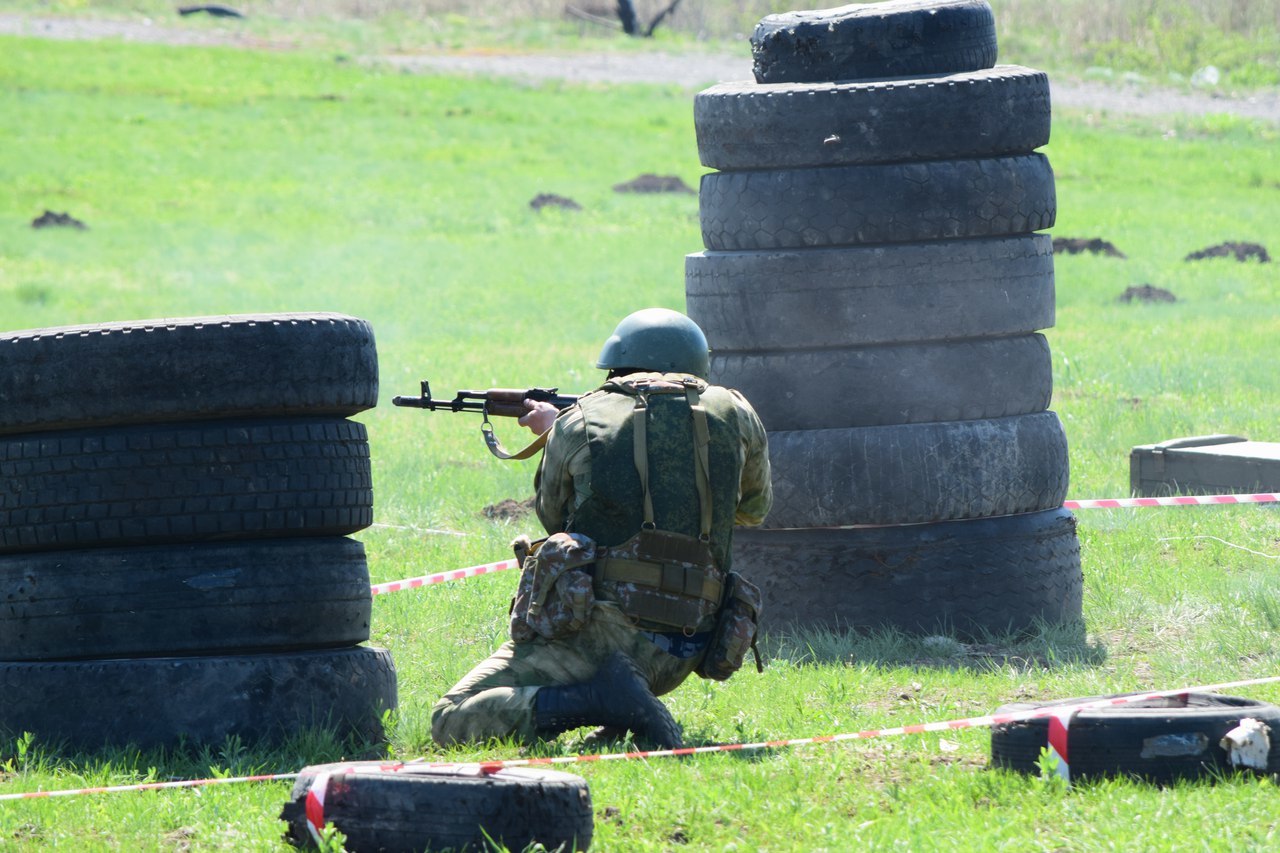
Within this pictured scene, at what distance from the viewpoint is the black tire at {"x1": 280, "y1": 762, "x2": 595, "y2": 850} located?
4.22 meters

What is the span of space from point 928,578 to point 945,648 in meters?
0.32

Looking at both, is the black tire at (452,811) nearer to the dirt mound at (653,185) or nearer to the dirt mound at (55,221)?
the dirt mound at (55,221)

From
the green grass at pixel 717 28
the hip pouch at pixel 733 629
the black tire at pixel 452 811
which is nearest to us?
the black tire at pixel 452 811

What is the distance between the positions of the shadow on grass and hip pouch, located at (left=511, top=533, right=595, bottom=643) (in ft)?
5.01

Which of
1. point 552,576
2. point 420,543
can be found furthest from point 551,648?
point 420,543

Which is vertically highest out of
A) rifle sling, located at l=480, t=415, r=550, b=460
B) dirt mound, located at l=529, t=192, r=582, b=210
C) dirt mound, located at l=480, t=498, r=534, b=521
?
rifle sling, located at l=480, t=415, r=550, b=460

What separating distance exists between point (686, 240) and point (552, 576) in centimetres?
2002

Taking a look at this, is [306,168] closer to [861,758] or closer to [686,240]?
[686,240]

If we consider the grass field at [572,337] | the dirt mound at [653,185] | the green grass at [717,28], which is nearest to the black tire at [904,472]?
the grass field at [572,337]

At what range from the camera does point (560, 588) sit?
5543 mm

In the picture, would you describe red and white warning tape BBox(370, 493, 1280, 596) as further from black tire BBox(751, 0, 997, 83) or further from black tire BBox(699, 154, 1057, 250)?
black tire BBox(751, 0, 997, 83)

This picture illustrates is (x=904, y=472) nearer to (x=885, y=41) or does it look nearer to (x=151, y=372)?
A: (x=885, y=41)

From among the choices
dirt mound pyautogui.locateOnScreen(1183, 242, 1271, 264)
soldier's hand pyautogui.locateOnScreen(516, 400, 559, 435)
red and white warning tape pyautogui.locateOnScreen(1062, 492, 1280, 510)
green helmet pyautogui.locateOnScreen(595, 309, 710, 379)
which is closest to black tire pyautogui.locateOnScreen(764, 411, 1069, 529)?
soldier's hand pyautogui.locateOnScreen(516, 400, 559, 435)

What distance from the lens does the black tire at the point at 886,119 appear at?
7160 mm
